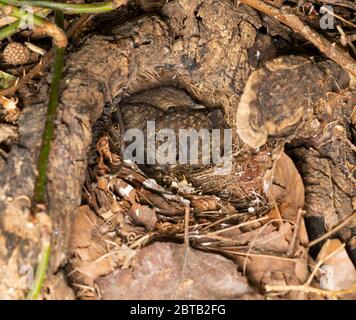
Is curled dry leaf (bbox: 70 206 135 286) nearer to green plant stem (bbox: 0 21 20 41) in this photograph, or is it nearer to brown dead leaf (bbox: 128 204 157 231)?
brown dead leaf (bbox: 128 204 157 231)

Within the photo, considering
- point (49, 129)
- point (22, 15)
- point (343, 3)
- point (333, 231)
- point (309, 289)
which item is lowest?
point (309, 289)

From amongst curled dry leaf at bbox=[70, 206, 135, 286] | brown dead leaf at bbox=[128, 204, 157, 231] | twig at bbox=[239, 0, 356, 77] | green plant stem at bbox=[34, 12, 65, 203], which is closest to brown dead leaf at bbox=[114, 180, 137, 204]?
brown dead leaf at bbox=[128, 204, 157, 231]

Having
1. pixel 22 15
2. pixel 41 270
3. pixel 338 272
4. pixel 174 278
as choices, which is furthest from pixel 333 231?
pixel 22 15

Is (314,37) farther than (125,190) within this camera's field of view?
Yes

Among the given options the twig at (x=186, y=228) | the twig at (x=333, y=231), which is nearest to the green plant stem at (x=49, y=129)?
the twig at (x=186, y=228)

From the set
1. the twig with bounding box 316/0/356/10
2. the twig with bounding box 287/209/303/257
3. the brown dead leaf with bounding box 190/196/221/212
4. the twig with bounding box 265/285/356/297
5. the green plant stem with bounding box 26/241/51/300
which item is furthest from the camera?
the twig with bounding box 316/0/356/10

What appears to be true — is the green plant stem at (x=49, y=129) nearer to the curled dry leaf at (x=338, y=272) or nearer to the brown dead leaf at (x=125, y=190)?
the brown dead leaf at (x=125, y=190)

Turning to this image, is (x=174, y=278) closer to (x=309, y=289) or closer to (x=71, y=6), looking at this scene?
(x=309, y=289)

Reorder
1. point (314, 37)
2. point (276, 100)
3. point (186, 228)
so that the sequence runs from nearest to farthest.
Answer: point (186, 228) → point (276, 100) → point (314, 37)
